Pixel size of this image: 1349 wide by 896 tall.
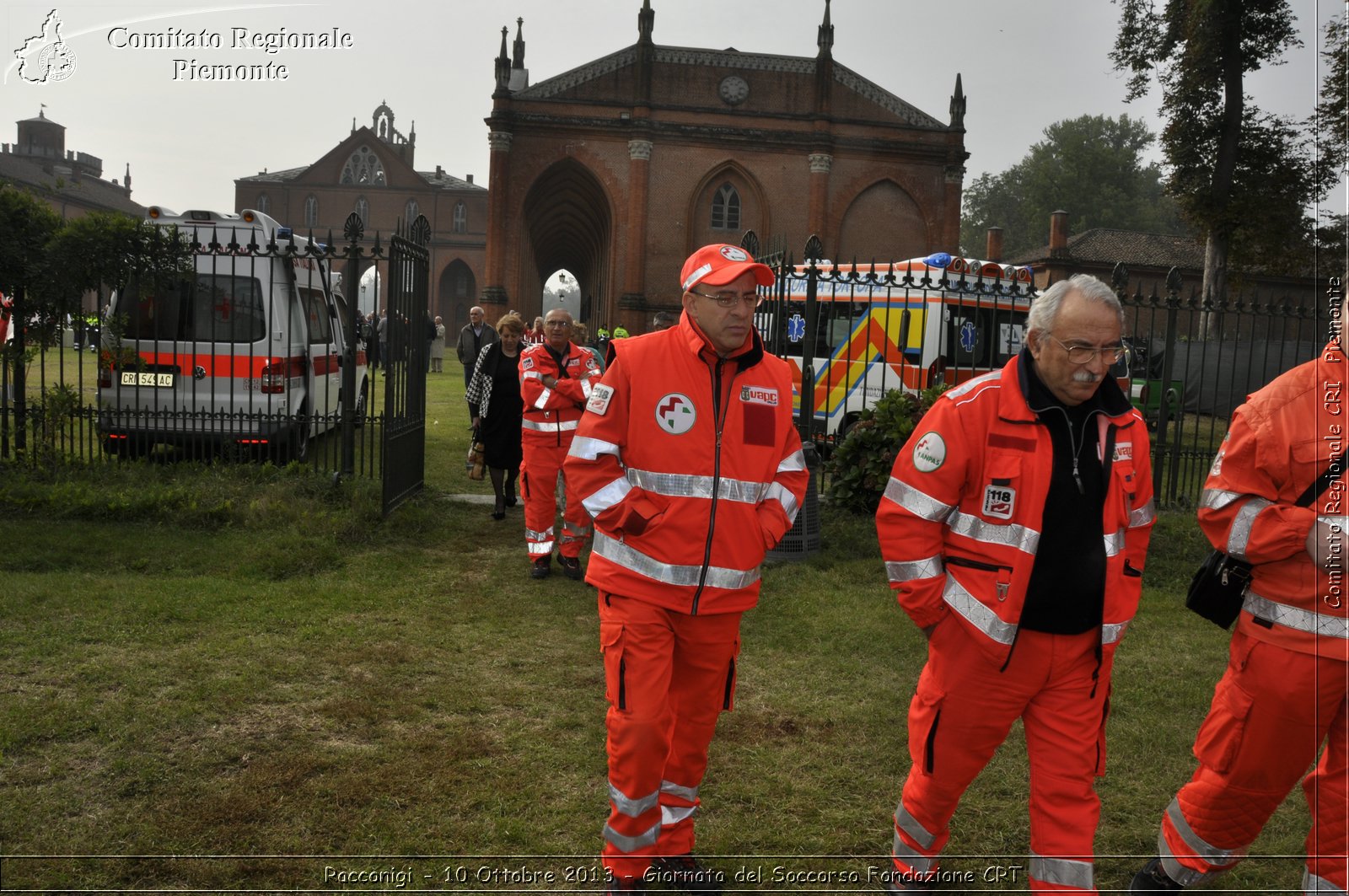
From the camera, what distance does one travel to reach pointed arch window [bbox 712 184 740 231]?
1561 inches

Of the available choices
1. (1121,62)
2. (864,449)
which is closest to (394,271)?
(864,449)

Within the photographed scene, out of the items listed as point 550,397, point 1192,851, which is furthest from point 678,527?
point 550,397

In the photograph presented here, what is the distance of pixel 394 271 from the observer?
9227mm

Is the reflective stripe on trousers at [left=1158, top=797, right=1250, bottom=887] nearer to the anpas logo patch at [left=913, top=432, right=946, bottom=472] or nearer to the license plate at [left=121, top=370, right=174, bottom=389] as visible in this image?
the anpas logo patch at [left=913, top=432, right=946, bottom=472]

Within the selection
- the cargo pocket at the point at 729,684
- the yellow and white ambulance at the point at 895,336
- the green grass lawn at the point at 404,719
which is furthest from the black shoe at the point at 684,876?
the yellow and white ambulance at the point at 895,336

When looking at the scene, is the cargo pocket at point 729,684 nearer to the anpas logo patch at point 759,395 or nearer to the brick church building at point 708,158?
the anpas logo patch at point 759,395

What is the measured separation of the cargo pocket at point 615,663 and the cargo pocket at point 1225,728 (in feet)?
6.06

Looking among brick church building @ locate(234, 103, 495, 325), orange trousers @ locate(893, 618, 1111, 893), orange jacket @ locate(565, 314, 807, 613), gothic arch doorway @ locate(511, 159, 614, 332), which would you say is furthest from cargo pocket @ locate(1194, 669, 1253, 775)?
brick church building @ locate(234, 103, 495, 325)

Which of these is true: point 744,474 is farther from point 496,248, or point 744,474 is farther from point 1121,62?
point 496,248

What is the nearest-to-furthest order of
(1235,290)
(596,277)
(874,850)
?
Result: (874,850) → (1235,290) → (596,277)

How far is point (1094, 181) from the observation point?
7081cm

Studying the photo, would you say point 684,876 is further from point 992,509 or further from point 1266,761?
point 1266,761

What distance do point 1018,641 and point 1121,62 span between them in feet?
84.4

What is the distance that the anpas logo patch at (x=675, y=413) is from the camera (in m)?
3.41
